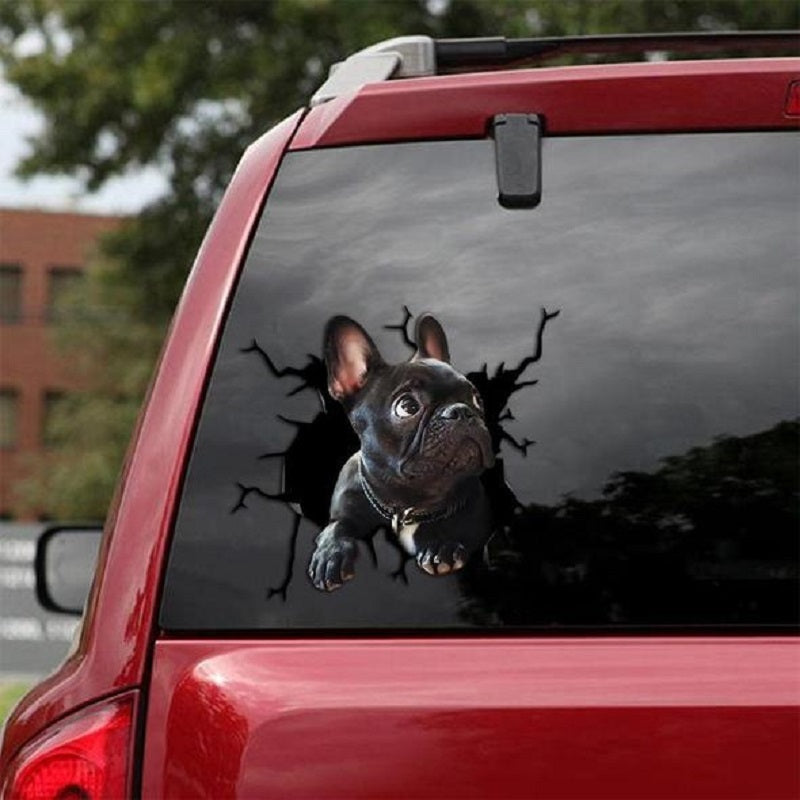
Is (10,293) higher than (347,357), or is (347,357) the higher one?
(10,293)

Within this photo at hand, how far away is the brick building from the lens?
190ft

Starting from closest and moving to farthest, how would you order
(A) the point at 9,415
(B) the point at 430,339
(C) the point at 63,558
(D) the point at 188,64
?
(B) the point at 430,339
(C) the point at 63,558
(D) the point at 188,64
(A) the point at 9,415

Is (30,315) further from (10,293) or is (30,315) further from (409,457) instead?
(409,457)

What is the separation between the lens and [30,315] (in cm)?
5800

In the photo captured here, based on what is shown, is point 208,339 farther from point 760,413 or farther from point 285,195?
point 760,413

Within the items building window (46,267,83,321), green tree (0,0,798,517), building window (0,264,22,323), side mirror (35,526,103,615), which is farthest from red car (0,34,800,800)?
building window (0,264,22,323)

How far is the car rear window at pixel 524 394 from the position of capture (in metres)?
2.03

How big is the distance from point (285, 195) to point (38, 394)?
57.2 meters

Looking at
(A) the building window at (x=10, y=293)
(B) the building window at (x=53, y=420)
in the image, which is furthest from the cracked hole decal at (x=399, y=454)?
(A) the building window at (x=10, y=293)

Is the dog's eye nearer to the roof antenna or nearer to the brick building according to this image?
the roof antenna

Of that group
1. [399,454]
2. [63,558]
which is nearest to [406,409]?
[399,454]

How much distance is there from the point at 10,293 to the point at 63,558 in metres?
56.4

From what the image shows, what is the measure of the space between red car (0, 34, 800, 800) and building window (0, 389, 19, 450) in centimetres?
5685

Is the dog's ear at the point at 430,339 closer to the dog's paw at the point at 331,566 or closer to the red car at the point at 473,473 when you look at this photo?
the red car at the point at 473,473
